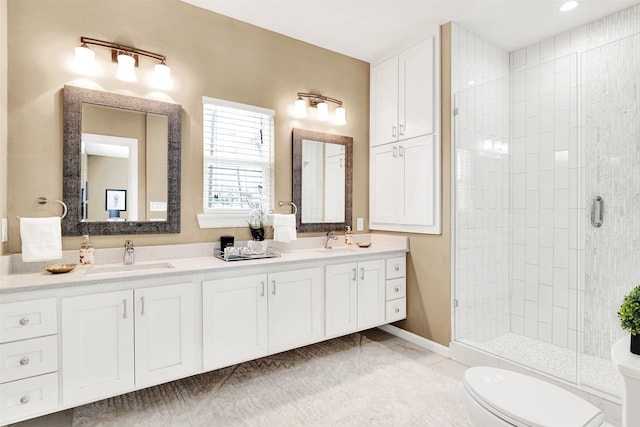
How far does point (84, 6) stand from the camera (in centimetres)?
218

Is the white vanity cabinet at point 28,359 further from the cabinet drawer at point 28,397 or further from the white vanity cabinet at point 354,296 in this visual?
the white vanity cabinet at point 354,296

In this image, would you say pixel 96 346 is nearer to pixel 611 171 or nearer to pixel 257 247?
pixel 257 247

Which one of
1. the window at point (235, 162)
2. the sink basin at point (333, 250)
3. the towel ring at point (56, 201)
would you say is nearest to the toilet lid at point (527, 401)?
the sink basin at point (333, 250)

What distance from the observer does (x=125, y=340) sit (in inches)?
73.4

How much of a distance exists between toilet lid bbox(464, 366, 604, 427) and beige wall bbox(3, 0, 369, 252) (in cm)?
200

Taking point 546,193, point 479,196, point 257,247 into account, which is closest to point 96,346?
point 257,247

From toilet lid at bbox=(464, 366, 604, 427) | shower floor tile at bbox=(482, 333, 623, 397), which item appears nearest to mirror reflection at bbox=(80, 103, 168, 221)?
toilet lid at bbox=(464, 366, 604, 427)

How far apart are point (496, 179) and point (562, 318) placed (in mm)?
1210

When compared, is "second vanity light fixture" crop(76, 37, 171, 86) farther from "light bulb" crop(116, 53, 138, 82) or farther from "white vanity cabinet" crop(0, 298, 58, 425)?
"white vanity cabinet" crop(0, 298, 58, 425)

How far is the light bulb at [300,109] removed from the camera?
3.01m

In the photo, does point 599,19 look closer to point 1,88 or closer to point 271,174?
point 271,174

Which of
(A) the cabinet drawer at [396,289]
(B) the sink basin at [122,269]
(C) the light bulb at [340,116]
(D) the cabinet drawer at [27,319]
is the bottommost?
(A) the cabinet drawer at [396,289]

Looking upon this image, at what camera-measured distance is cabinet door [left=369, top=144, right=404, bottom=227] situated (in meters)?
3.21

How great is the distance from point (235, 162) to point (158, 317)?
1.33m
